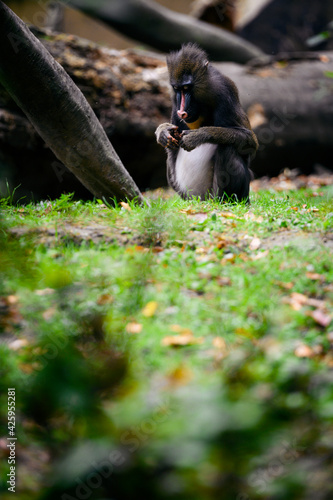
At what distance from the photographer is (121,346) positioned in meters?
2.47

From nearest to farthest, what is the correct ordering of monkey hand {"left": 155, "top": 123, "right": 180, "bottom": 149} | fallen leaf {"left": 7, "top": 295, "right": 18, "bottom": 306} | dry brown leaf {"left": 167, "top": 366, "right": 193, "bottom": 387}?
dry brown leaf {"left": 167, "top": 366, "right": 193, "bottom": 387}, fallen leaf {"left": 7, "top": 295, "right": 18, "bottom": 306}, monkey hand {"left": 155, "top": 123, "right": 180, "bottom": 149}

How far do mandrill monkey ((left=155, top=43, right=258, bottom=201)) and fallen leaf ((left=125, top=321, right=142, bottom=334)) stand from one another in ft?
8.63

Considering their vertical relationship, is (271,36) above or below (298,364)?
above

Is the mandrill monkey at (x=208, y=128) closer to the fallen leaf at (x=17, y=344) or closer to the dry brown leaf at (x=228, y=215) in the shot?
the dry brown leaf at (x=228, y=215)

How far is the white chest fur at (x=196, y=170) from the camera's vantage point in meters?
5.17

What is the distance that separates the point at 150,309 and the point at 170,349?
353 mm

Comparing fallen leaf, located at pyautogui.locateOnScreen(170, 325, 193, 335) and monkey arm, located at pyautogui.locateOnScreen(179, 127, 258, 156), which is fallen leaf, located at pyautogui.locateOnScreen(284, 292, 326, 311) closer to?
fallen leaf, located at pyautogui.locateOnScreen(170, 325, 193, 335)

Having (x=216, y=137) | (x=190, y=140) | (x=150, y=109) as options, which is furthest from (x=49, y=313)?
(x=150, y=109)


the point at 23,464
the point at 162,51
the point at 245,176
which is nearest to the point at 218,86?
the point at 245,176

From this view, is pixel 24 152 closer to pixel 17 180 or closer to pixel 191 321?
pixel 17 180

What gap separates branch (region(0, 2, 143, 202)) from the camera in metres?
3.80

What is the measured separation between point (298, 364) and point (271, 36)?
11463mm

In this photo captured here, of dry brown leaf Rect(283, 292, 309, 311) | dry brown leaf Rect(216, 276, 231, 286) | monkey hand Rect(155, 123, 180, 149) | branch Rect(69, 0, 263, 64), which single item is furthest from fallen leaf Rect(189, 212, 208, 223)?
branch Rect(69, 0, 263, 64)

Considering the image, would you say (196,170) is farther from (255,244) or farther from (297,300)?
(297,300)
